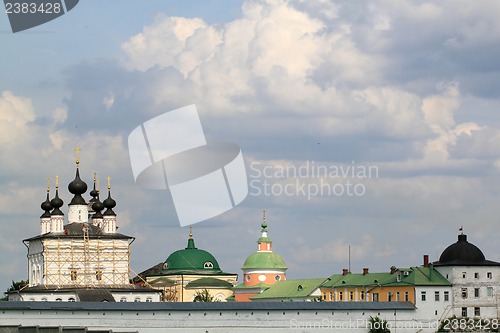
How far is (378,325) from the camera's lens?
5722 centimetres

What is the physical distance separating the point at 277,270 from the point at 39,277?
820 inches

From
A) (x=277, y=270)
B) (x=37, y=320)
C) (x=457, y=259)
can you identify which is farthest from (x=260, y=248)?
(x=37, y=320)

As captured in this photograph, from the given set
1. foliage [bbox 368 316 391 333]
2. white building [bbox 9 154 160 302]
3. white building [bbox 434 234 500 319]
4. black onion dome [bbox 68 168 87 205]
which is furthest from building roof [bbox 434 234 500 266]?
black onion dome [bbox 68 168 87 205]

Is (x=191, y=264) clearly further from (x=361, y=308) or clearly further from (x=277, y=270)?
(x=361, y=308)

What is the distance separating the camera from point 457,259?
61.4 m

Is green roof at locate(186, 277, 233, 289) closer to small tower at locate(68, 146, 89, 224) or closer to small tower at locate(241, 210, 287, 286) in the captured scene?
small tower at locate(241, 210, 287, 286)

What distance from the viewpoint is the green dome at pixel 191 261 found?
96.1m

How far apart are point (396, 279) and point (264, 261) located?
27072mm

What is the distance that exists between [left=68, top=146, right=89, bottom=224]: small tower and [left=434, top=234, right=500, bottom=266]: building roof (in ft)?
78.0

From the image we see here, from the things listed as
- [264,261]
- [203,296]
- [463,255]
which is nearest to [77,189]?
[203,296]

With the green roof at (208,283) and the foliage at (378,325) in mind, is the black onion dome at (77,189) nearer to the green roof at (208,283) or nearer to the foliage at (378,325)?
the green roof at (208,283)

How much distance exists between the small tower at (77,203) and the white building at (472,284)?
966 inches

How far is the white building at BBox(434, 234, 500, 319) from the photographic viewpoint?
6088 centimetres

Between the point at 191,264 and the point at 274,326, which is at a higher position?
the point at 191,264
